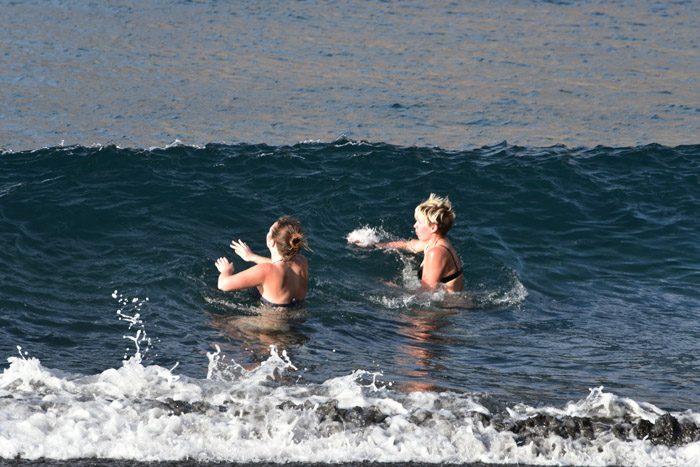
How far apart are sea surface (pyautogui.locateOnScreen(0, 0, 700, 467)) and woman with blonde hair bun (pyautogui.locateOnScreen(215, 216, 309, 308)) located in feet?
0.67

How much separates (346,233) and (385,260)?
111 cm

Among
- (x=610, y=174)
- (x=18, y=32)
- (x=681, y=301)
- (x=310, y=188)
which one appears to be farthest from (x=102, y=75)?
(x=681, y=301)

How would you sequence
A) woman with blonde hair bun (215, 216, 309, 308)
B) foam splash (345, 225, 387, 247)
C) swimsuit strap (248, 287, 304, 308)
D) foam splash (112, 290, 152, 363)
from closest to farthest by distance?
foam splash (112, 290, 152, 363) < woman with blonde hair bun (215, 216, 309, 308) < swimsuit strap (248, 287, 304, 308) < foam splash (345, 225, 387, 247)

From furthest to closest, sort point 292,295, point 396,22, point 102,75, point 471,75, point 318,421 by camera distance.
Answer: point 396,22
point 471,75
point 102,75
point 292,295
point 318,421

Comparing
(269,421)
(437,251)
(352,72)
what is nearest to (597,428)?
(269,421)

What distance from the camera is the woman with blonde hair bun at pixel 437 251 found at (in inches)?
356

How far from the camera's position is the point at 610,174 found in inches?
540

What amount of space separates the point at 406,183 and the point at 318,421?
23.8 feet

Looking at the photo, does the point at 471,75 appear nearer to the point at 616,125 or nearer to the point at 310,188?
the point at 616,125

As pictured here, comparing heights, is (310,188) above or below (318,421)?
above

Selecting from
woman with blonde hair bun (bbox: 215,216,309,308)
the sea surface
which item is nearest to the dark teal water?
the sea surface

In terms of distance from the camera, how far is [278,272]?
8.10 m

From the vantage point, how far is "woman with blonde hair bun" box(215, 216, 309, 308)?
8.02m

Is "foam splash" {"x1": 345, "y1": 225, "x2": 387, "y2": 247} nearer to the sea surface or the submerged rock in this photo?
the sea surface
